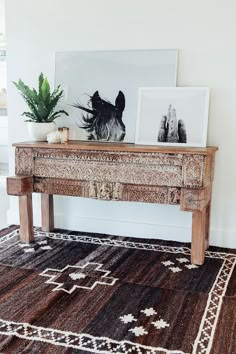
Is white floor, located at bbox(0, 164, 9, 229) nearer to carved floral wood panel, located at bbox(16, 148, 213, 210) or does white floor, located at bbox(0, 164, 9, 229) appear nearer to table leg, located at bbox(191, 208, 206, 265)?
carved floral wood panel, located at bbox(16, 148, 213, 210)

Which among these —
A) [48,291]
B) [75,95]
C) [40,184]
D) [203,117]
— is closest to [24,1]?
[75,95]

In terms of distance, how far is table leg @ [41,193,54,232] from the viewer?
148 inches

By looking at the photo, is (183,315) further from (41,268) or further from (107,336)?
(41,268)

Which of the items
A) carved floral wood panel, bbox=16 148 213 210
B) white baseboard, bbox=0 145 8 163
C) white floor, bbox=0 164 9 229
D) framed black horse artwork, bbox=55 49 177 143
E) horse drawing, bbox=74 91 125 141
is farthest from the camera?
white baseboard, bbox=0 145 8 163

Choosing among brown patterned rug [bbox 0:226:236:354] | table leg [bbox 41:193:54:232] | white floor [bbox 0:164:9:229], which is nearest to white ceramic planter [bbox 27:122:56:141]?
table leg [bbox 41:193:54:232]

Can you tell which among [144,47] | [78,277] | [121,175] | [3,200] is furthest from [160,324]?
[3,200]

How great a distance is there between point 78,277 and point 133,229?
3.17ft

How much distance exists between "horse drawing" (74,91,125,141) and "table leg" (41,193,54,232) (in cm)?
63

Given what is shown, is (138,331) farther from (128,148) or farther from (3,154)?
(3,154)

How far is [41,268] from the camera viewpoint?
9.93 ft

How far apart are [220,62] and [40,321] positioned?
7.37ft

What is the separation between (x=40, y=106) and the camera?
3.48m

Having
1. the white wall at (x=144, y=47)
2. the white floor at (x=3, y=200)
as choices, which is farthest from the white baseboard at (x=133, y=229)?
the white floor at (x=3, y=200)

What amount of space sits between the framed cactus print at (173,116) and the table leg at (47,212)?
3.05ft
